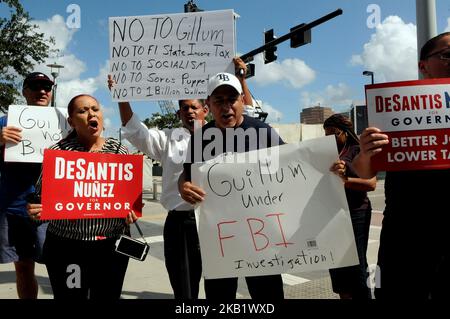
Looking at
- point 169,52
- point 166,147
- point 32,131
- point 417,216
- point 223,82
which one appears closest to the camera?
point 417,216

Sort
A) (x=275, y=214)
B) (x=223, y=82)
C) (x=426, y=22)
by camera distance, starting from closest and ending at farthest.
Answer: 1. (x=275, y=214)
2. (x=223, y=82)
3. (x=426, y=22)

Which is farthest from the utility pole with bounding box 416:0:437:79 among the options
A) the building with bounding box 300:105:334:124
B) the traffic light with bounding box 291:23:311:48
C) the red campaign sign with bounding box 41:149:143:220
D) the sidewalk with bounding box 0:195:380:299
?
the building with bounding box 300:105:334:124

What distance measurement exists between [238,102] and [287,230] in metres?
0.82

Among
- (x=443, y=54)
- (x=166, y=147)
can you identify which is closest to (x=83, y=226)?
(x=166, y=147)

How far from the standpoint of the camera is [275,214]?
7.16 feet

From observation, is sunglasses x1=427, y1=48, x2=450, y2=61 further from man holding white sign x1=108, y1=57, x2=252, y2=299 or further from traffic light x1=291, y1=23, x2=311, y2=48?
traffic light x1=291, y1=23, x2=311, y2=48

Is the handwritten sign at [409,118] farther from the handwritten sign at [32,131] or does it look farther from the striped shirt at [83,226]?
the handwritten sign at [32,131]

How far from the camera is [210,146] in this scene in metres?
2.34

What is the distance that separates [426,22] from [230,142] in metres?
2.92

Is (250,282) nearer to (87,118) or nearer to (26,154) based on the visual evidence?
(87,118)

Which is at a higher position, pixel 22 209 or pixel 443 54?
pixel 443 54

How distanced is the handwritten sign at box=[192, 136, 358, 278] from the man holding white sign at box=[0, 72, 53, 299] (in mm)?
1623

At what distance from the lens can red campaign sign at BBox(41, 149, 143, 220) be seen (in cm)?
226

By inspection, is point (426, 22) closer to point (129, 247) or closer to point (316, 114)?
point (129, 247)
